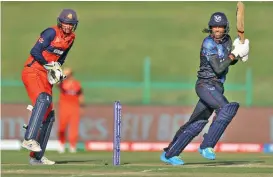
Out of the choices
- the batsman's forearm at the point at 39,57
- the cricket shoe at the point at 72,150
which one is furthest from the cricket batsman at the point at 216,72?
the cricket shoe at the point at 72,150

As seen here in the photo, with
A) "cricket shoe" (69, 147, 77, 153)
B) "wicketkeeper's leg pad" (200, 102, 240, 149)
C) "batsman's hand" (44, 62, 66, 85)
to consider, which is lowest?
"cricket shoe" (69, 147, 77, 153)

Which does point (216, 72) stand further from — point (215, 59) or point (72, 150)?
point (72, 150)

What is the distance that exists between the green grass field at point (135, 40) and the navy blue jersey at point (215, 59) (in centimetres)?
1861

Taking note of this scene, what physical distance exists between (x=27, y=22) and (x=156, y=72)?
591 cm

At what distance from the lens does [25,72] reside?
1346cm

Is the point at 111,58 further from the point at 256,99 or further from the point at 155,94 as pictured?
the point at 256,99

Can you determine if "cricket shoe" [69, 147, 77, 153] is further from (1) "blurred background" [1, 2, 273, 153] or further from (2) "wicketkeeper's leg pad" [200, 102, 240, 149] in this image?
(1) "blurred background" [1, 2, 273, 153]

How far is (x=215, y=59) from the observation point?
1299cm

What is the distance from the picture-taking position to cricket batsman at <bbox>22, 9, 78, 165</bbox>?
1316 cm

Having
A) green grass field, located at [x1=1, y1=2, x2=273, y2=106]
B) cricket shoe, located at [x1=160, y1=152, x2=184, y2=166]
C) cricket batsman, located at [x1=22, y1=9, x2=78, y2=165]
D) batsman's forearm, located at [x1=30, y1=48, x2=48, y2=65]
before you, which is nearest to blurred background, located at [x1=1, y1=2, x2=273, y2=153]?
green grass field, located at [x1=1, y1=2, x2=273, y2=106]

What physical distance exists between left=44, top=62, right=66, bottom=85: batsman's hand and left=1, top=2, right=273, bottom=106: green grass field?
60.3 feet

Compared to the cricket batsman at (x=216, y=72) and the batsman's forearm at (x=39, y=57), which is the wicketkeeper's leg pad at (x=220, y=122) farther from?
the batsman's forearm at (x=39, y=57)

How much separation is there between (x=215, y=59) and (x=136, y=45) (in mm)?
22872

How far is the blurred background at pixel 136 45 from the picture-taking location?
32688 millimetres
